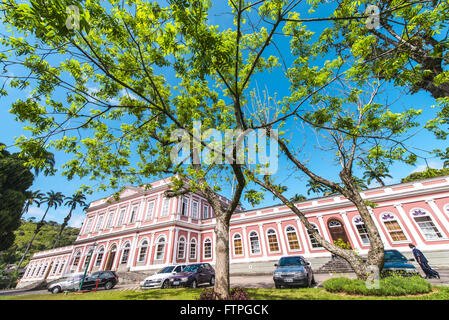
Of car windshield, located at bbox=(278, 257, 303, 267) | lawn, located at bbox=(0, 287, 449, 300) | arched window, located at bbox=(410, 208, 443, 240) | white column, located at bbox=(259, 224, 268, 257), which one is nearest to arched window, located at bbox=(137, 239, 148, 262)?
white column, located at bbox=(259, 224, 268, 257)

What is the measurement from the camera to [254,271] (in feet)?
59.7

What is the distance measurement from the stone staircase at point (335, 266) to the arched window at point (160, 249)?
15.2 m

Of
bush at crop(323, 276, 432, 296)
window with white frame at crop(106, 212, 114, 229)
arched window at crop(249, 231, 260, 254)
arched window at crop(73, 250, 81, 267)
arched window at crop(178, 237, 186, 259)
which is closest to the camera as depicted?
bush at crop(323, 276, 432, 296)

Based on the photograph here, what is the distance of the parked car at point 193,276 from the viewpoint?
10.3 meters

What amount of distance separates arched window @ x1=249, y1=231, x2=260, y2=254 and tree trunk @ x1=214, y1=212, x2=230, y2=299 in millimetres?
15282

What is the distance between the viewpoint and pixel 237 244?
67.5ft

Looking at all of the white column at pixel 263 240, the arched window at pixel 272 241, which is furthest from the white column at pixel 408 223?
the white column at pixel 263 240

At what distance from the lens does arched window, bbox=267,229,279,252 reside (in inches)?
733

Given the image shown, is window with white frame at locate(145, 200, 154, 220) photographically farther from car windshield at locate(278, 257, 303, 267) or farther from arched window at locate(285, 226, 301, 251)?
car windshield at locate(278, 257, 303, 267)

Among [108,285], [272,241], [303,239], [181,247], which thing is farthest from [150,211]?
[303,239]

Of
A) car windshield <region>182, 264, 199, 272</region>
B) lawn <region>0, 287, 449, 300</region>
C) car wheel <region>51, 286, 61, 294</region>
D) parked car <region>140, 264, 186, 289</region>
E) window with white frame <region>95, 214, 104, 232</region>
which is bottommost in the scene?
lawn <region>0, 287, 449, 300</region>

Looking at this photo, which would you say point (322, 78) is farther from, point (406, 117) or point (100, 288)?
point (100, 288)

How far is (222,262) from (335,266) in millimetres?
13654

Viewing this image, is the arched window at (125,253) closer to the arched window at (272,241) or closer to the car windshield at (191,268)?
the car windshield at (191,268)
